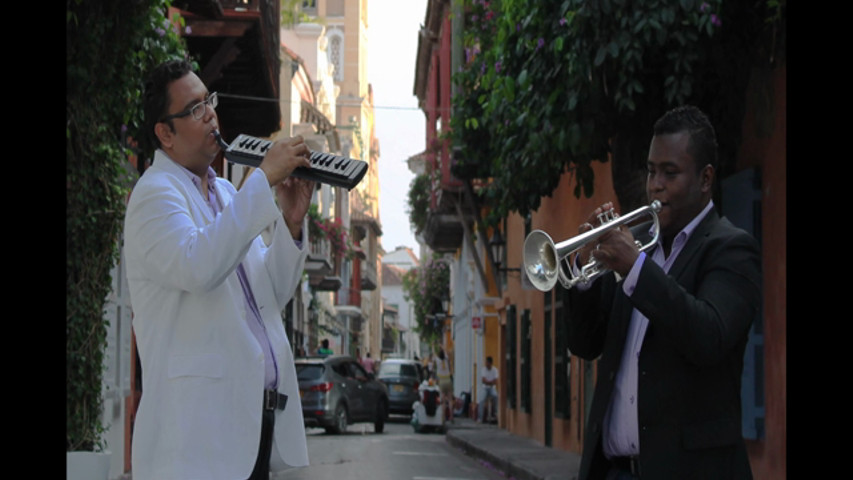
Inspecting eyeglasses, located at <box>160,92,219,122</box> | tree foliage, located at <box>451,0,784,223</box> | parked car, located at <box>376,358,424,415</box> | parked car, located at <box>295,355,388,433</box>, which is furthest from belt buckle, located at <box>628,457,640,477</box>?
parked car, located at <box>376,358,424,415</box>

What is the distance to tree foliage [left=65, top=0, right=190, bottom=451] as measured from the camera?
31.6 ft

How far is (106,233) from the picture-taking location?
10180 mm

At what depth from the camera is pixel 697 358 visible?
3.23 meters

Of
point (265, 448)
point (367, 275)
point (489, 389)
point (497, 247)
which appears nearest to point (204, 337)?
point (265, 448)

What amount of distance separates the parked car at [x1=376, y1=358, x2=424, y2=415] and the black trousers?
29.1 m

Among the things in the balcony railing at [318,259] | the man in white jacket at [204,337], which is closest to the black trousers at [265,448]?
the man in white jacket at [204,337]

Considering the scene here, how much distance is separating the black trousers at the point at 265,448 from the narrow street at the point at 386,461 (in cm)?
825

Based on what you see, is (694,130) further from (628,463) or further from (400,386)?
(400,386)

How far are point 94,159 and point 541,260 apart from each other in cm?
709

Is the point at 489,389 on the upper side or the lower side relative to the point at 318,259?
lower

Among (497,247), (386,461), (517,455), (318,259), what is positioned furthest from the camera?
(318,259)

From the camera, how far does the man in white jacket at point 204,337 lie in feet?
10.3

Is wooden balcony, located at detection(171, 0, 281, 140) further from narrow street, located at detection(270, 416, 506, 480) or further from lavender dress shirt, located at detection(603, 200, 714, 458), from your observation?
lavender dress shirt, located at detection(603, 200, 714, 458)
